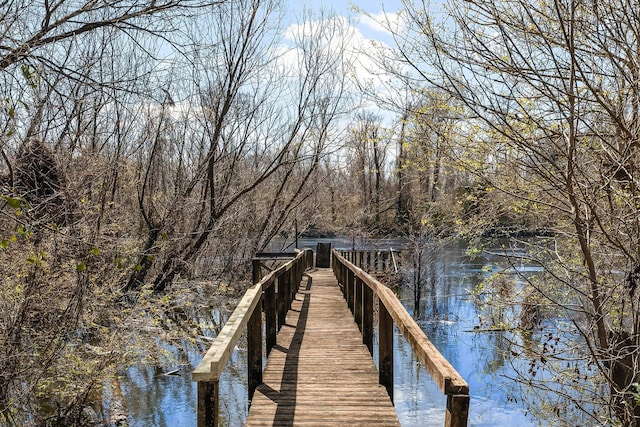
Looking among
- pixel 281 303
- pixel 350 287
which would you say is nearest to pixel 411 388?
pixel 350 287

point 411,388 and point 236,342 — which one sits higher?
point 236,342

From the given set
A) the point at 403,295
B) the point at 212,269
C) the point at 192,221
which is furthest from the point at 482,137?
the point at 403,295

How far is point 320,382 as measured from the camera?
5.27m

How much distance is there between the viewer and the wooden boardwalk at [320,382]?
14.1ft

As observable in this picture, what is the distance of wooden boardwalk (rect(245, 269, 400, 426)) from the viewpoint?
431 cm

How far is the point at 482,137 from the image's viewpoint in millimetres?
6895

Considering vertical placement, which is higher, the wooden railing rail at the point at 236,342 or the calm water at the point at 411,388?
the wooden railing rail at the point at 236,342

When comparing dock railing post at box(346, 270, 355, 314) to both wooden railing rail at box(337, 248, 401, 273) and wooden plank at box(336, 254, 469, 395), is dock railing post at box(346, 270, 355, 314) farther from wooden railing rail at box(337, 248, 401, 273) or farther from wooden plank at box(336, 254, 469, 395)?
wooden railing rail at box(337, 248, 401, 273)

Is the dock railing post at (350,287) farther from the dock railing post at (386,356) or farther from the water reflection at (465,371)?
the dock railing post at (386,356)

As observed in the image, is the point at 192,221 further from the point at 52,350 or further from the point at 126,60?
the point at 52,350

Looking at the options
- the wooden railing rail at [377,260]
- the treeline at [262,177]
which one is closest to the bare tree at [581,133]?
the treeline at [262,177]

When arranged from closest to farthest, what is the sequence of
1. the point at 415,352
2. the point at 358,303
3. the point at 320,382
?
1. the point at 415,352
2. the point at 320,382
3. the point at 358,303

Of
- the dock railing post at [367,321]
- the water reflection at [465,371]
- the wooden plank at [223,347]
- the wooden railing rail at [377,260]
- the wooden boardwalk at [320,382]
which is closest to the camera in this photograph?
the wooden plank at [223,347]

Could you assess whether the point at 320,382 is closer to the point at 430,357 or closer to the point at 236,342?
the point at 236,342
